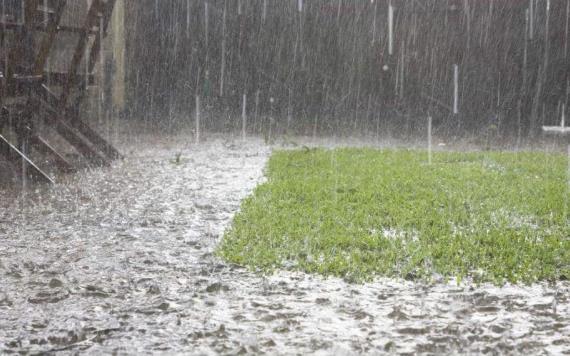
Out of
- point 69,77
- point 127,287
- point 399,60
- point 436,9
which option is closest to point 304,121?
point 399,60

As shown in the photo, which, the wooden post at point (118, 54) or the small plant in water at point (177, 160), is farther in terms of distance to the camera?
the wooden post at point (118, 54)

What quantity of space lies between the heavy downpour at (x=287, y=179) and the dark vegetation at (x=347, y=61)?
0.04 m

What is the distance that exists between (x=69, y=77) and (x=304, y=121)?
23.1 feet

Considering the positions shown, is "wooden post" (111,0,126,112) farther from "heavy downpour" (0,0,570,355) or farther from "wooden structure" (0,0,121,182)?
"wooden structure" (0,0,121,182)

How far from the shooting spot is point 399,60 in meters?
15.5

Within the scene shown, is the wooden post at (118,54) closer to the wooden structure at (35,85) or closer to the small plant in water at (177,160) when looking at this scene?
the wooden structure at (35,85)

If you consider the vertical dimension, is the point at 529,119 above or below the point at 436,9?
below

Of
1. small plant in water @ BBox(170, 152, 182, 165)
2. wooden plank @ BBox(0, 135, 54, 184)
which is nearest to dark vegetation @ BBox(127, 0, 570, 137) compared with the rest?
small plant in water @ BBox(170, 152, 182, 165)

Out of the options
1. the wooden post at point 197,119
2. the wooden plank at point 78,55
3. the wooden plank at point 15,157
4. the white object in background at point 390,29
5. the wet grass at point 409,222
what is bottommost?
the wet grass at point 409,222

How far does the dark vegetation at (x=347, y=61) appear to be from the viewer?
48.7 feet

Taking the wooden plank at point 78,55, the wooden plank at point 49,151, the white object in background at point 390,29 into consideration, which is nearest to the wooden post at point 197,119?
the wooden plank at point 78,55

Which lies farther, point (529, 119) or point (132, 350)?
point (529, 119)

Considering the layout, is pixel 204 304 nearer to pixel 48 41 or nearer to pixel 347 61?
pixel 48 41

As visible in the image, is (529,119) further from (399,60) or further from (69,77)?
(69,77)
